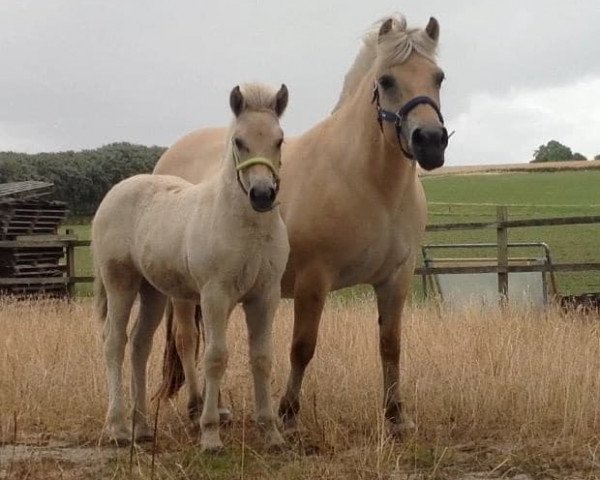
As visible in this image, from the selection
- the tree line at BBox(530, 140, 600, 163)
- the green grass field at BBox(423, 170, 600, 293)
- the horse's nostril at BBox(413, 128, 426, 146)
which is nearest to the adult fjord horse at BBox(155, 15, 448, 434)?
the horse's nostril at BBox(413, 128, 426, 146)

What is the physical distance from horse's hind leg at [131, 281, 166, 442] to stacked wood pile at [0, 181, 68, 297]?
419 inches

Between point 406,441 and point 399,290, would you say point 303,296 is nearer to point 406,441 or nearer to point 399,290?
point 399,290

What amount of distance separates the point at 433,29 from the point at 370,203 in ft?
3.42

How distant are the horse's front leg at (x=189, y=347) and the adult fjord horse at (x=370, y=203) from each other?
687 mm

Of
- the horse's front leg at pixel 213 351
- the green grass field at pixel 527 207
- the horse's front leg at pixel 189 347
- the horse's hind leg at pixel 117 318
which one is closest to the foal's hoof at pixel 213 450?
the horse's front leg at pixel 213 351

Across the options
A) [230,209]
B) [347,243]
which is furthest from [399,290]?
[230,209]

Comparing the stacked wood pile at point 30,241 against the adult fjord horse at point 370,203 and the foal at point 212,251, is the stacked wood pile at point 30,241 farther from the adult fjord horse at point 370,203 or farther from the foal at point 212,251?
the adult fjord horse at point 370,203

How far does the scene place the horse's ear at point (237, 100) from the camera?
4.37 meters

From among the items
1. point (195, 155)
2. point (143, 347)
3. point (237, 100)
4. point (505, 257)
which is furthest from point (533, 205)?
point (237, 100)

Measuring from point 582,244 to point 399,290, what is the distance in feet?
74.3

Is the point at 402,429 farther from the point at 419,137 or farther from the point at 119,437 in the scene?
the point at 419,137

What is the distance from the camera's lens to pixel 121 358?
511 cm

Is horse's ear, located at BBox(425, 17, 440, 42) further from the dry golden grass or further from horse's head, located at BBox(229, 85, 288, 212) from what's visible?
the dry golden grass

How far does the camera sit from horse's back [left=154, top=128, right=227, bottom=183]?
6660 millimetres
